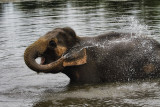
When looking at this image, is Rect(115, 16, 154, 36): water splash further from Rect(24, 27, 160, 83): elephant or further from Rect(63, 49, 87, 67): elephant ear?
Rect(63, 49, 87, 67): elephant ear

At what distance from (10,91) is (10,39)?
843cm

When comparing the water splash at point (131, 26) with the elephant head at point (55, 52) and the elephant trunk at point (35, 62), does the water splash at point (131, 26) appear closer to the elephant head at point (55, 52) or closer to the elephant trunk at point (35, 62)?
the elephant head at point (55, 52)

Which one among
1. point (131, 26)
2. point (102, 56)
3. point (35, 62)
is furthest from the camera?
point (131, 26)

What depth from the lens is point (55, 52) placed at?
10102mm

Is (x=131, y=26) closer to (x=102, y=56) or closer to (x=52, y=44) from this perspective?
(x=102, y=56)

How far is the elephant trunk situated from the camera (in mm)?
9594

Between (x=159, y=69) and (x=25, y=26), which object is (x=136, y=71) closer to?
(x=159, y=69)

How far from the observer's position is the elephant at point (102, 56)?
10.1 metres

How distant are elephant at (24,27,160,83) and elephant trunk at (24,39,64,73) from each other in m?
0.03

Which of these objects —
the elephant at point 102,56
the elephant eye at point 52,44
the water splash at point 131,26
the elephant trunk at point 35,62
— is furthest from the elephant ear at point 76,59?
the water splash at point 131,26

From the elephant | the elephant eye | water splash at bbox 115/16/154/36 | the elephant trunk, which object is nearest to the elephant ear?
the elephant

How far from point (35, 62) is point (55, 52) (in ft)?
2.32

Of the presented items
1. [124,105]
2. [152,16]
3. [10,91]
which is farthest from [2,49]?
[152,16]

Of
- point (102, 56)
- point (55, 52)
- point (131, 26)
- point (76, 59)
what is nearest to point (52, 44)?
point (55, 52)
